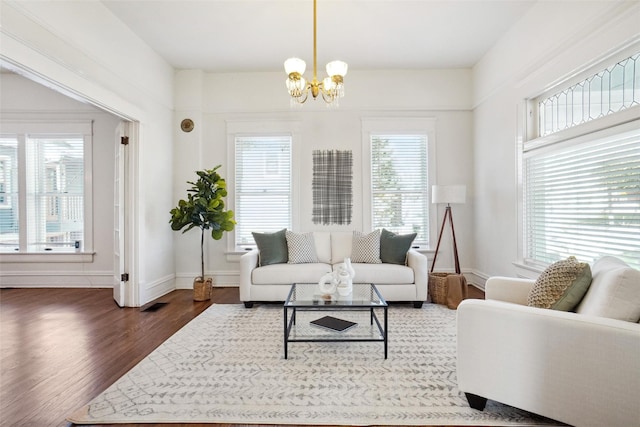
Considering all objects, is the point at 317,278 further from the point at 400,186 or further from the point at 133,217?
the point at 133,217

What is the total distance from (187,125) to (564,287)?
479 cm

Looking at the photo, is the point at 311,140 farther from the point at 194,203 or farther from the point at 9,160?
the point at 9,160

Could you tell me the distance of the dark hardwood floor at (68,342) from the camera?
1896 mm

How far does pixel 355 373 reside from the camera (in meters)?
2.17

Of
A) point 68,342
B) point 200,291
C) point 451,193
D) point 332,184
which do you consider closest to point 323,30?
point 332,184

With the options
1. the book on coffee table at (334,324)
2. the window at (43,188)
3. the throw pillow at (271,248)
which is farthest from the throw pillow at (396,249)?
the window at (43,188)

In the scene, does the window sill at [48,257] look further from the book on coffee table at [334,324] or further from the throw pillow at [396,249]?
the throw pillow at [396,249]

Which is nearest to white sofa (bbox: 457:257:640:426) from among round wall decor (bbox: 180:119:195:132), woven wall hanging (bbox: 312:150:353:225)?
woven wall hanging (bbox: 312:150:353:225)

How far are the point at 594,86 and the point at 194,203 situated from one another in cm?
431

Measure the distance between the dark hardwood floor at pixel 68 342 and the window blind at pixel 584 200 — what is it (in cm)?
131

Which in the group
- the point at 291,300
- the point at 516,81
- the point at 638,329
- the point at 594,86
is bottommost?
the point at 291,300

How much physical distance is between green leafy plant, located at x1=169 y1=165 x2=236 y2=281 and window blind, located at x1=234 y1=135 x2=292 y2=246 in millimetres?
580

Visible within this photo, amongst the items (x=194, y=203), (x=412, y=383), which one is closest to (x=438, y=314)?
(x=412, y=383)

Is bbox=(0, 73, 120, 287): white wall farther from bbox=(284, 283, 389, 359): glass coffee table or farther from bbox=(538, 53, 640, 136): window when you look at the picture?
bbox=(538, 53, 640, 136): window
